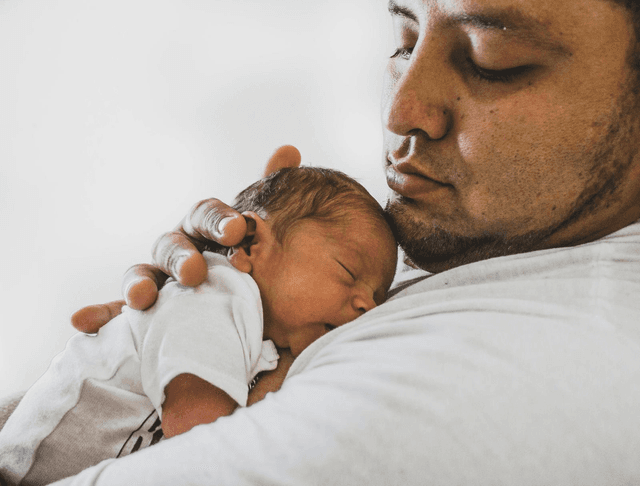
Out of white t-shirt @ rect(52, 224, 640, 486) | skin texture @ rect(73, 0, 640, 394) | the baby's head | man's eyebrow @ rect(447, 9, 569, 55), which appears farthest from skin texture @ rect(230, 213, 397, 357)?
man's eyebrow @ rect(447, 9, 569, 55)

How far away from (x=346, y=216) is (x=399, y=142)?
7.8 inches

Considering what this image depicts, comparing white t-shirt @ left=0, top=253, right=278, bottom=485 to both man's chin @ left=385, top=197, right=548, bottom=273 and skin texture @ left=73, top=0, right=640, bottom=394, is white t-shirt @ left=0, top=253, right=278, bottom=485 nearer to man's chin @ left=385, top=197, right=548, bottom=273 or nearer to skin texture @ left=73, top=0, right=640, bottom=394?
skin texture @ left=73, top=0, right=640, bottom=394

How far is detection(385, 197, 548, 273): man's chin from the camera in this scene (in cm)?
97

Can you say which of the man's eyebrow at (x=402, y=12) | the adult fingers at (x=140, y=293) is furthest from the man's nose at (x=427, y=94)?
the adult fingers at (x=140, y=293)

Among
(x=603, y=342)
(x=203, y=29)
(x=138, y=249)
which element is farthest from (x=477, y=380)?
(x=203, y=29)

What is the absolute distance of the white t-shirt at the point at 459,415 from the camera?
54 centimetres

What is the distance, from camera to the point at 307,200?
115cm

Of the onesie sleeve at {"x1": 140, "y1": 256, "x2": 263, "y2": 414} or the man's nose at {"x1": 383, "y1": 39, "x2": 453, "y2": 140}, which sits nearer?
the onesie sleeve at {"x1": 140, "y1": 256, "x2": 263, "y2": 414}

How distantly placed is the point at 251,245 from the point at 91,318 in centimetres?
38

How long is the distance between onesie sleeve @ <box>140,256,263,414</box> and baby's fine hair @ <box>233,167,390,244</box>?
21 centimetres

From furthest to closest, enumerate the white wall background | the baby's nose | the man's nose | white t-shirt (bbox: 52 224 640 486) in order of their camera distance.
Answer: the white wall background < the baby's nose < the man's nose < white t-shirt (bbox: 52 224 640 486)

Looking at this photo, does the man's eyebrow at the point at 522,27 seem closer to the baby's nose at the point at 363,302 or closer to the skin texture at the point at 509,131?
the skin texture at the point at 509,131

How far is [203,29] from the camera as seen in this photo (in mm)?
2559

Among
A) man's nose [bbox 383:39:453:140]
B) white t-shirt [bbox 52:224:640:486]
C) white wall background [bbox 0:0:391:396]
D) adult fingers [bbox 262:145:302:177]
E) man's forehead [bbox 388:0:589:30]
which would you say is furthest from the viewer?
white wall background [bbox 0:0:391:396]
